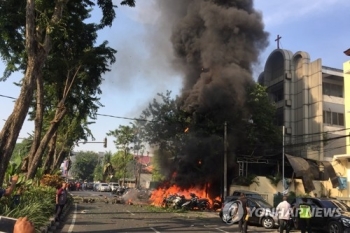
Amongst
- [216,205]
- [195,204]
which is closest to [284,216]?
[195,204]

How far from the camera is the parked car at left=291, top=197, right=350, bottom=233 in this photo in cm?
1330

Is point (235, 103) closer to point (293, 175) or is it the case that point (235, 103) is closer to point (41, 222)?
point (293, 175)

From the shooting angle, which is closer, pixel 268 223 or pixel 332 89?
pixel 268 223

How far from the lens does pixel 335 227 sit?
1353cm

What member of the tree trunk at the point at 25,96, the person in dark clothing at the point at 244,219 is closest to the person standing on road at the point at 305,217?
the person in dark clothing at the point at 244,219

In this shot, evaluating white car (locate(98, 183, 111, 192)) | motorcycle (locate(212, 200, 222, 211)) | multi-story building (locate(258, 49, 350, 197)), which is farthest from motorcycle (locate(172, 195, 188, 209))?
white car (locate(98, 183, 111, 192))

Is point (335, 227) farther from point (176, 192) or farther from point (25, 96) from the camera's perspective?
point (176, 192)

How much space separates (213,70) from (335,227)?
797 inches

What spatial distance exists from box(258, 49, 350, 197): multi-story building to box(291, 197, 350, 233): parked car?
1964cm

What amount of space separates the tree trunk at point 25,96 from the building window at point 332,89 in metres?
31.0

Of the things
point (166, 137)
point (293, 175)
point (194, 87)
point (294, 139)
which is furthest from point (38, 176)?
point (294, 139)

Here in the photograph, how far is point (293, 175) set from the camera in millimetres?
29703

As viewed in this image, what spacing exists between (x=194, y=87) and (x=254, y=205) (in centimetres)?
1629

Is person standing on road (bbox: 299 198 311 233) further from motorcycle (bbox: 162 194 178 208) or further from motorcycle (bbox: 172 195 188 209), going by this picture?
motorcycle (bbox: 162 194 178 208)
